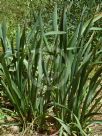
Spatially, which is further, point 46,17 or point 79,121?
point 46,17

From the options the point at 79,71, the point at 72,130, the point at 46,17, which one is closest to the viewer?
the point at 79,71

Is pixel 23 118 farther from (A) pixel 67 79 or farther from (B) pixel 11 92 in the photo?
(A) pixel 67 79

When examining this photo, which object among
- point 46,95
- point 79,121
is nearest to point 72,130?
point 79,121

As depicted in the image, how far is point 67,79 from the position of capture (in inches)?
144

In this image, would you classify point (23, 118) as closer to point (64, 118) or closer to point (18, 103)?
point (18, 103)

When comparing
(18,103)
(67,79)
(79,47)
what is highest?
(79,47)

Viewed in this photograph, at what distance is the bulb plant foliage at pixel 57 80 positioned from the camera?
359 centimetres

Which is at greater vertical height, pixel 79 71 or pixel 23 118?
pixel 79 71

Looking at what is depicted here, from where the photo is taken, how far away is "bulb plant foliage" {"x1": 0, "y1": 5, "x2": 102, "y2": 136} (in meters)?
3.59

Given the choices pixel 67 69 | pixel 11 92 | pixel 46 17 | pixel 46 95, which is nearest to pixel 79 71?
pixel 67 69

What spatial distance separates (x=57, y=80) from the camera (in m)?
3.64

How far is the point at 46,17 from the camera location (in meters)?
7.61

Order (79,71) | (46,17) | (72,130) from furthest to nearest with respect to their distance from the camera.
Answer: (46,17) → (72,130) → (79,71)

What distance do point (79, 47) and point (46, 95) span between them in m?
0.56
